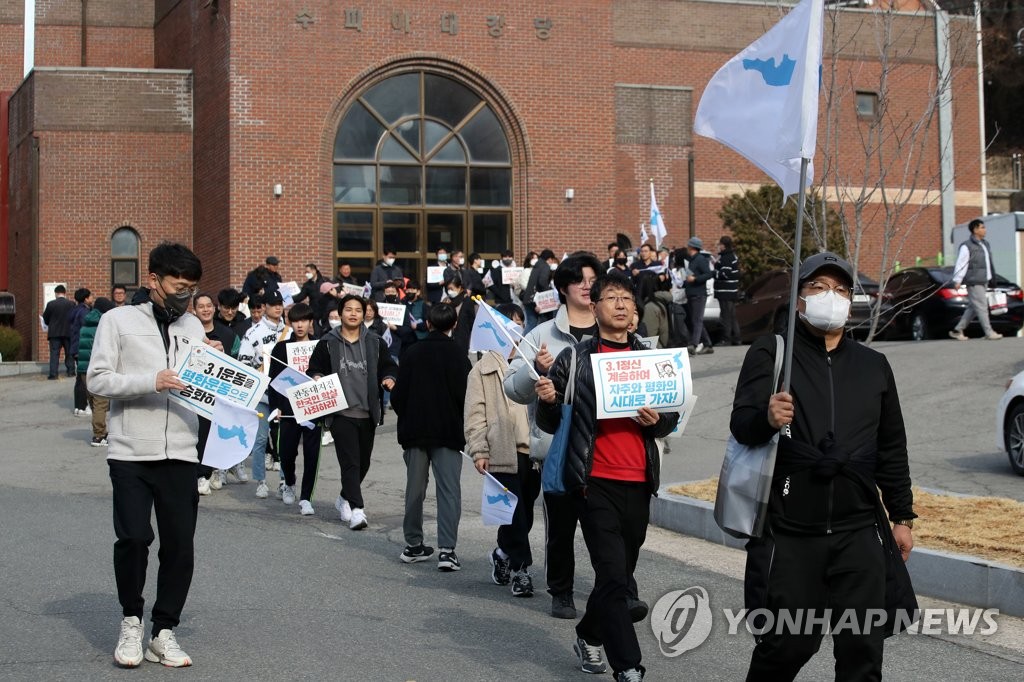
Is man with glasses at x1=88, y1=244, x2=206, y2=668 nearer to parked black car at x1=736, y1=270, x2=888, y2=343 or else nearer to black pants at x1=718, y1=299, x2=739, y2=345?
black pants at x1=718, y1=299, x2=739, y2=345

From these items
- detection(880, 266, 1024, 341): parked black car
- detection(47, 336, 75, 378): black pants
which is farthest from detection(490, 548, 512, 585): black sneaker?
detection(47, 336, 75, 378): black pants

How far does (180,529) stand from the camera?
7.00m

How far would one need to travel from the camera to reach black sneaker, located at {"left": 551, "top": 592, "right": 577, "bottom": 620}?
8211 millimetres

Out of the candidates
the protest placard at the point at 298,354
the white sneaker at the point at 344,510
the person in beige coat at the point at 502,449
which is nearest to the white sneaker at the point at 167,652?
the person in beige coat at the point at 502,449

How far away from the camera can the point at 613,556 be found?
6.52m

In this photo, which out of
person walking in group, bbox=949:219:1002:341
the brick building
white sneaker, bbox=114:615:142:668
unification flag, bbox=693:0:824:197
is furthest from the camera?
the brick building

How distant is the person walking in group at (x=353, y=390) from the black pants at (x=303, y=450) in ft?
2.25

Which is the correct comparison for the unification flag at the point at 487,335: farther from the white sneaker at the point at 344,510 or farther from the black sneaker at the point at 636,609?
the white sneaker at the point at 344,510

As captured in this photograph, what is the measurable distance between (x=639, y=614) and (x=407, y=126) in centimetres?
2440

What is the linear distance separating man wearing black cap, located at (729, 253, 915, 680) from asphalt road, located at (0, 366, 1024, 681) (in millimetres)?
1783

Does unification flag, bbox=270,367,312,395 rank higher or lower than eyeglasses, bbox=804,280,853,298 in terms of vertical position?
lower

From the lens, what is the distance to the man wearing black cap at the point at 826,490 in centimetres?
518

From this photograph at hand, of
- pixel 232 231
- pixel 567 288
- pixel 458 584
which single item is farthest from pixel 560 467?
pixel 232 231

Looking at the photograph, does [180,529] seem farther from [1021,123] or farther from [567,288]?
[1021,123]
